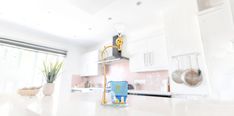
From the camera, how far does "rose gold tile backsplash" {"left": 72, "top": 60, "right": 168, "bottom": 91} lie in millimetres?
2909

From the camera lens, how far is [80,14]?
2689 millimetres

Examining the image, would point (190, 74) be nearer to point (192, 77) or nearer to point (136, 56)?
point (192, 77)

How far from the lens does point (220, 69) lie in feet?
5.18

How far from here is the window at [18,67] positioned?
3348 mm

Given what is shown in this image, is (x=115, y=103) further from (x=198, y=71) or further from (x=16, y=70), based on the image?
(x=16, y=70)

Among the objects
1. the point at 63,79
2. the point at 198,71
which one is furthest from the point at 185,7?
the point at 63,79

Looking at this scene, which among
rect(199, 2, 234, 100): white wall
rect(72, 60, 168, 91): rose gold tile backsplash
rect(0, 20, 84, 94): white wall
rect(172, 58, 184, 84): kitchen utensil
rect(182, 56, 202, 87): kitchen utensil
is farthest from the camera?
rect(0, 20, 84, 94): white wall

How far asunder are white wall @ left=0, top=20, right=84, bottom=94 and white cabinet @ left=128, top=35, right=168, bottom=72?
210 centimetres

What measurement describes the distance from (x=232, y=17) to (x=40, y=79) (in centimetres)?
451

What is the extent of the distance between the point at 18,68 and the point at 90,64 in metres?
2.00

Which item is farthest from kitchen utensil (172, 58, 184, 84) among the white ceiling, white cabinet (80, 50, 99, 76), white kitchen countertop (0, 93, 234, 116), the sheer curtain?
the sheer curtain

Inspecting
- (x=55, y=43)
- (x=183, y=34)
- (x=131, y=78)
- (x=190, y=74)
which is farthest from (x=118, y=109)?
(x=55, y=43)

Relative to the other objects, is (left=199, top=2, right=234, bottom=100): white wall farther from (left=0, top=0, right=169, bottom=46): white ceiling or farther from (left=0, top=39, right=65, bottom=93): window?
(left=0, top=39, right=65, bottom=93): window

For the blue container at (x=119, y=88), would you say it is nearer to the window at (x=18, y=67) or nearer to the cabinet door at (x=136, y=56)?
the cabinet door at (x=136, y=56)
